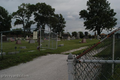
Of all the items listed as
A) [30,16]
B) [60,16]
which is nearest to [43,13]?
[30,16]

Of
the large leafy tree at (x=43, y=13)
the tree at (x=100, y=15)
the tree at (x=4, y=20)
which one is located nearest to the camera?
the tree at (x=100, y=15)

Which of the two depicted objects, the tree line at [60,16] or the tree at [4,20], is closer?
the tree line at [60,16]

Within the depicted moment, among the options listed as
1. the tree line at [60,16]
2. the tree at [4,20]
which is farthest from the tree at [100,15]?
the tree at [4,20]

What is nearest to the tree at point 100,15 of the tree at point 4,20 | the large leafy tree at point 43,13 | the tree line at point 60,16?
the tree line at point 60,16

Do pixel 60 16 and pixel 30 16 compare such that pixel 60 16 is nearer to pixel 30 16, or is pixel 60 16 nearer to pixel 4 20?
pixel 30 16

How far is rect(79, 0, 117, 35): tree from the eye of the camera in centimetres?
3347

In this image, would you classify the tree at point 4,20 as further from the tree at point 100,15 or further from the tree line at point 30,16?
the tree at point 100,15

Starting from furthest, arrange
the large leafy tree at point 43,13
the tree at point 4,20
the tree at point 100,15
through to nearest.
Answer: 1. the large leafy tree at point 43,13
2. the tree at point 4,20
3. the tree at point 100,15

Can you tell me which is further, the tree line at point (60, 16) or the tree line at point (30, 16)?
the tree line at point (30, 16)

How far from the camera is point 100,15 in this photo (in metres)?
34.7

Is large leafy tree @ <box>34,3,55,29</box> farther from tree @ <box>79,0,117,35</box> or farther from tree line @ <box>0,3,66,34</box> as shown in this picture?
tree @ <box>79,0,117,35</box>

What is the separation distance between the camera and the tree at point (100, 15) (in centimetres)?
3347

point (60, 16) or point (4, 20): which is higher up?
point (60, 16)

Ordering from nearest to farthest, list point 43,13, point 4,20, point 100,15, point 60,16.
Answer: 1. point 100,15
2. point 4,20
3. point 43,13
4. point 60,16
